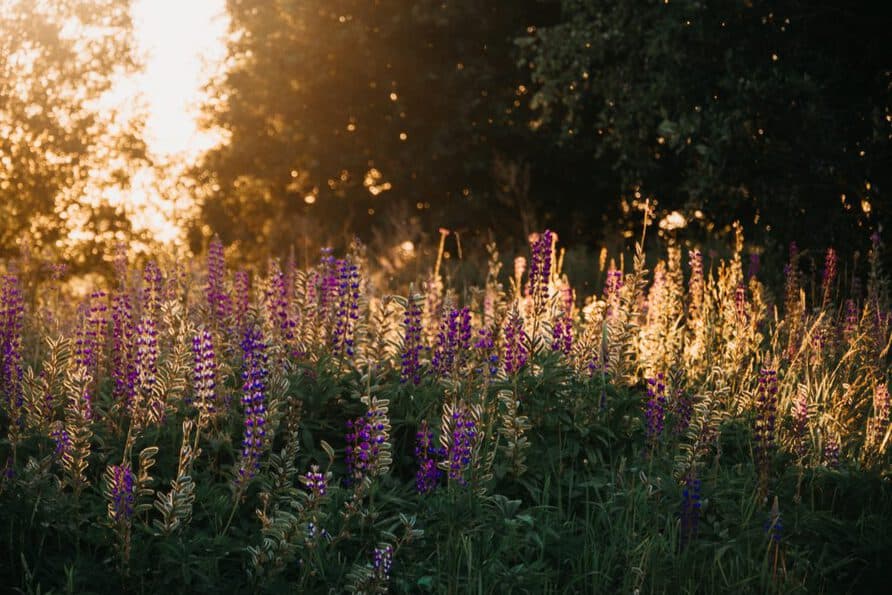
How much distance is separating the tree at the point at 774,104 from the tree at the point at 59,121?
1364 cm

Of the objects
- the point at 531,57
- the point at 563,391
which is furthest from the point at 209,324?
the point at 531,57

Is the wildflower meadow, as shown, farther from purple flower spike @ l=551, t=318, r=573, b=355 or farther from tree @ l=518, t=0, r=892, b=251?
tree @ l=518, t=0, r=892, b=251

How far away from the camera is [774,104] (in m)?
12.5

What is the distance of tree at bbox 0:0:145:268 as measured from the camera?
69.7ft

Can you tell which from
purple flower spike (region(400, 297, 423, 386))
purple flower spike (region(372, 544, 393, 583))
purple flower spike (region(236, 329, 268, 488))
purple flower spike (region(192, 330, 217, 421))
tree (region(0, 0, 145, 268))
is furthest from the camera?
tree (region(0, 0, 145, 268))

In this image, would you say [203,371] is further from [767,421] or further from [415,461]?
[767,421]

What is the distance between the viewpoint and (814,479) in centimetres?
539

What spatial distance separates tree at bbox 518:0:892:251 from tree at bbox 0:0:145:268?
44.7ft

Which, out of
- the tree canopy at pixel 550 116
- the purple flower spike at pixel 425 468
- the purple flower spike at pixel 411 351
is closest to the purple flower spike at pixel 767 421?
the purple flower spike at pixel 425 468

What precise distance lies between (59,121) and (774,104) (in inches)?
647

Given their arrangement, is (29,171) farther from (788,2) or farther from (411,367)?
(411,367)

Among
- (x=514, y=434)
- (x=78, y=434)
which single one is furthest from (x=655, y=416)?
(x=78, y=434)

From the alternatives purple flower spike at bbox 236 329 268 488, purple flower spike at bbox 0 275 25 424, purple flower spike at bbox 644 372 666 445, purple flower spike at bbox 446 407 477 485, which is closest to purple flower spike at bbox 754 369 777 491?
purple flower spike at bbox 644 372 666 445

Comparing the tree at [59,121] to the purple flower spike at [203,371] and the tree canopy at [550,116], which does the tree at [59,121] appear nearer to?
the tree canopy at [550,116]
